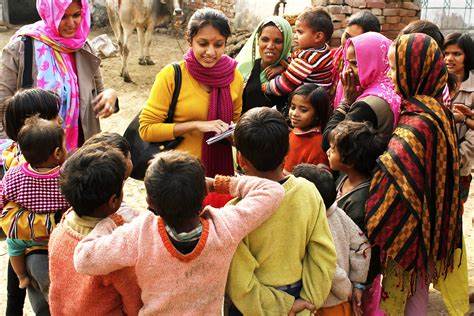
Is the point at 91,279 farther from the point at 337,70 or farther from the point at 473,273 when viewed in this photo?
the point at 473,273

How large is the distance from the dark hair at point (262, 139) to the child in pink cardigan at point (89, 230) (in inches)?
17.7

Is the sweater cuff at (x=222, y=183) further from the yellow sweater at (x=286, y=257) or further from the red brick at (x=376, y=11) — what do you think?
the red brick at (x=376, y=11)

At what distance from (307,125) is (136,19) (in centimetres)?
761

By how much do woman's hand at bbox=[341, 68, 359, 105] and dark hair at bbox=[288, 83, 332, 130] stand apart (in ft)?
0.44

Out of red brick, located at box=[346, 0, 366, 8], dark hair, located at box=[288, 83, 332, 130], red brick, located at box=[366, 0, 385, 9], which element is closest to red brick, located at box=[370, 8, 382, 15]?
red brick, located at box=[366, 0, 385, 9]

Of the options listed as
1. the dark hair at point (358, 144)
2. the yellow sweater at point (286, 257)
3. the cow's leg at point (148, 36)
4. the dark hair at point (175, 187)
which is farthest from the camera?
the cow's leg at point (148, 36)

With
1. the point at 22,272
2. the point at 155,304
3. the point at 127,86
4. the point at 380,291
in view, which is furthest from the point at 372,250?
the point at 127,86

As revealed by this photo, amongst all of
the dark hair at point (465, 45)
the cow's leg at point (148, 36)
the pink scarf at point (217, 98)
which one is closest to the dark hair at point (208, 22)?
the pink scarf at point (217, 98)

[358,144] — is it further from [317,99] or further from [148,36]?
[148,36]

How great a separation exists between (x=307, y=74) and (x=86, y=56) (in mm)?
1337

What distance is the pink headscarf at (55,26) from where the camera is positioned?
305 cm

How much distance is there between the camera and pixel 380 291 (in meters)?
2.83

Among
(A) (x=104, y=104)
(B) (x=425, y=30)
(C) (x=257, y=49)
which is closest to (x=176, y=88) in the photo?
(A) (x=104, y=104)

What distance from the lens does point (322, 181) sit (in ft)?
7.55
